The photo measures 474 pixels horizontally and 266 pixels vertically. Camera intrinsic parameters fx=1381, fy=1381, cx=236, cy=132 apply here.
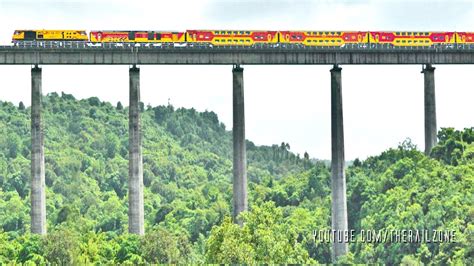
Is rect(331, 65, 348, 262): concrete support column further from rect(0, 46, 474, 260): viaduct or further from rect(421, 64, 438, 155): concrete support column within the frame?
rect(421, 64, 438, 155): concrete support column

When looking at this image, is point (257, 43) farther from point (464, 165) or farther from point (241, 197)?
point (464, 165)

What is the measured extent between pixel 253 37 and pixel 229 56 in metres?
2.56

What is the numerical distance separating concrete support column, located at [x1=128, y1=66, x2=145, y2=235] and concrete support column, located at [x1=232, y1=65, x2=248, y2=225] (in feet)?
23.0

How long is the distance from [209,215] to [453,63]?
37991 mm

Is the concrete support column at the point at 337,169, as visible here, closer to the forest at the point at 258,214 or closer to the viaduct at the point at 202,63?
the viaduct at the point at 202,63

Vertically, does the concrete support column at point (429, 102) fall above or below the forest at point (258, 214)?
above

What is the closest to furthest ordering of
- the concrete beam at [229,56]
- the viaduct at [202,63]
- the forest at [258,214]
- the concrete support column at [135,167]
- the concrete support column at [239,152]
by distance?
the forest at [258,214], the viaduct at [202,63], the concrete beam at [229,56], the concrete support column at [135,167], the concrete support column at [239,152]

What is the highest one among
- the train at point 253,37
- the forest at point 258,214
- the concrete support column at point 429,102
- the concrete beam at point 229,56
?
the train at point 253,37

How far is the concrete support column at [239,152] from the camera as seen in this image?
10188 centimetres

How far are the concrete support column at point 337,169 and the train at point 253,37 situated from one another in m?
3.20

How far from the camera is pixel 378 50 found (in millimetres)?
106125

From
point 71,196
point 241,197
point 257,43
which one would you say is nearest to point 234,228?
point 241,197

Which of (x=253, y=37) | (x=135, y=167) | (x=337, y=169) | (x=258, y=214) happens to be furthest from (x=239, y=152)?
(x=258, y=214)

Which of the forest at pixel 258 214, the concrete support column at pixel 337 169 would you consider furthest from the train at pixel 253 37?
the forest at pixel 258 214
